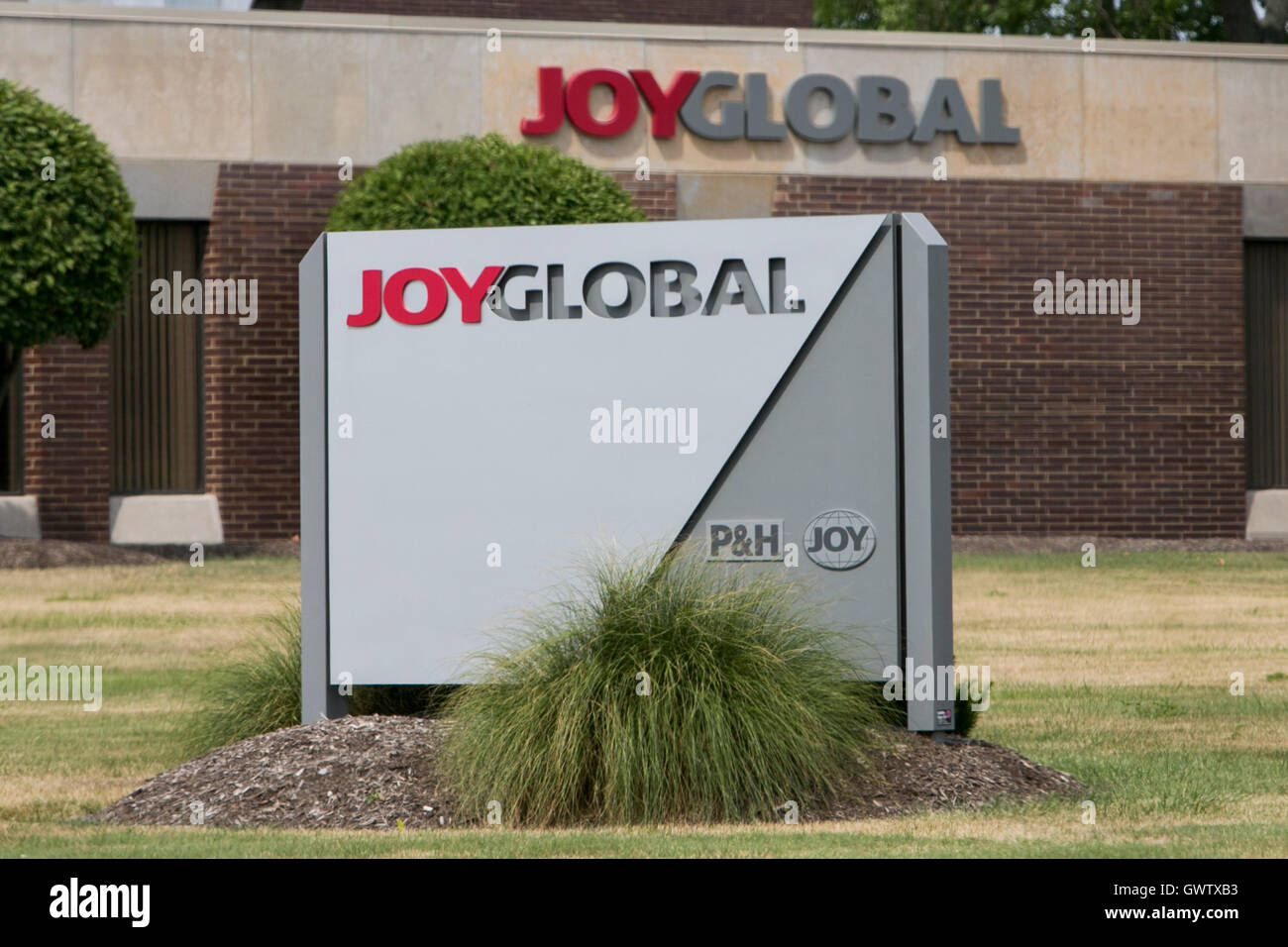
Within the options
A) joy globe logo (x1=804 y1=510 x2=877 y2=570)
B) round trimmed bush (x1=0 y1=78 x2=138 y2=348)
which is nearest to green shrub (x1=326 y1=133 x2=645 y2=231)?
round trimmed bush (x1=0 y1=78 x2=138 y2=348)

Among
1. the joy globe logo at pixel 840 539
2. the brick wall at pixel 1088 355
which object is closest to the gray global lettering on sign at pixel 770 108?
the brick wall at pixel 1088 355

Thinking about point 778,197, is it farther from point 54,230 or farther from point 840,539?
point 840,539

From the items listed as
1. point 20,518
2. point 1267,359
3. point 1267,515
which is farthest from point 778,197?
point 20,518

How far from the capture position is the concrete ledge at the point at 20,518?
21.2 m

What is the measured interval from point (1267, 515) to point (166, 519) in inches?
589

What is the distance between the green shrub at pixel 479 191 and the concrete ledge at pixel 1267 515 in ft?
33.5

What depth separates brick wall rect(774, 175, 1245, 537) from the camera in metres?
23.2

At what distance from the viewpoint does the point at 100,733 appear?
412 inches

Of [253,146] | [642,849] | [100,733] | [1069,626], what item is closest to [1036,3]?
[253,146]

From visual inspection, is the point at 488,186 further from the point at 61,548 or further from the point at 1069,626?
the point at 1069,626

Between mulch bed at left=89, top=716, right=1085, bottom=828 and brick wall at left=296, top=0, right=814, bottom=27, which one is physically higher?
brick wall at left=296, top=0, right=814, bottom=27

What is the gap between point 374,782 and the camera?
24.4 feet

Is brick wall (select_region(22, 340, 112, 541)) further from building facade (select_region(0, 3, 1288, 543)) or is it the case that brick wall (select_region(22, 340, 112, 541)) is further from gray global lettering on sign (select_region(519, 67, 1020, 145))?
gray global lettering on sign (select_region(519, 67, 1020, 145))

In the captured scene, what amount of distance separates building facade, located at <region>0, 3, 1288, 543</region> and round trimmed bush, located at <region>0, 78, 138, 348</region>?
2241 mm
